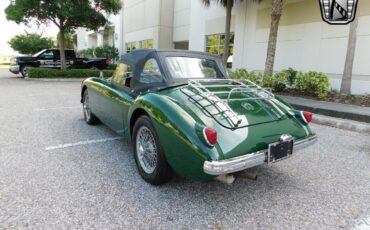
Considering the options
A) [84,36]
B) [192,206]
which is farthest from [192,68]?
[84,36]

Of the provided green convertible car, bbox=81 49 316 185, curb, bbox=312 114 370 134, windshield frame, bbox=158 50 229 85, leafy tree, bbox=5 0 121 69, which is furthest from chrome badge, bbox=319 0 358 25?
leafy tree, bbox=5 0 121 69

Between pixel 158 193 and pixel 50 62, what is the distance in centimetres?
1704

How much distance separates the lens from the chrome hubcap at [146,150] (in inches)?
117

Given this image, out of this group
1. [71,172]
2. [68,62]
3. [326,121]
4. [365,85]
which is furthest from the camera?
[68,62]

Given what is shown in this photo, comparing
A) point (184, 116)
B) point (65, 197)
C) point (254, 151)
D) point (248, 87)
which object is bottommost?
point (65, 197)

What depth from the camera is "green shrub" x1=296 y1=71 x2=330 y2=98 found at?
8531 millimetres

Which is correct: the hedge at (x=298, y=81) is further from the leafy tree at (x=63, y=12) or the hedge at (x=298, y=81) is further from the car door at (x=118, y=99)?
the leafy tree at (x=63, y=12)

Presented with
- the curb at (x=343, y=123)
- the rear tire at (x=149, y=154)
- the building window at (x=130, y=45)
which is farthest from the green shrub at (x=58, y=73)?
the rear tire at (x=149, y=154)

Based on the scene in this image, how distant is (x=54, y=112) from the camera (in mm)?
6793

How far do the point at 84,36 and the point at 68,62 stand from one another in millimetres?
27564

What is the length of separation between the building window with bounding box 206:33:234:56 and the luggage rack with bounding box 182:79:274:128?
1274 centimetres

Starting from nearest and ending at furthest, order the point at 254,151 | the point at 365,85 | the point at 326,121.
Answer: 1. the point at 254,151
2. the point at 326,121
3. the point at 365,85

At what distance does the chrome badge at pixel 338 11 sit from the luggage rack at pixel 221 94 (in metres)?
7.87

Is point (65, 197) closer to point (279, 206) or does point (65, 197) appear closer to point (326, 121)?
point (279, 206)
